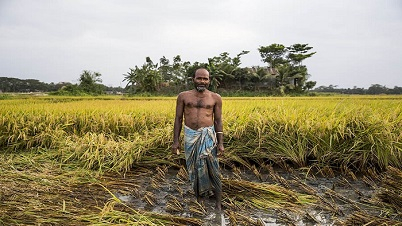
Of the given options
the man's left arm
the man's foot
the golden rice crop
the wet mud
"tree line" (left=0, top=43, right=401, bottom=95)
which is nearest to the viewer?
the wet mud

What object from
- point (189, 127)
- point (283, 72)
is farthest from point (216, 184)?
point (283, 72)

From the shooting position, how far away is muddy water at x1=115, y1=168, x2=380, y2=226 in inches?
85.0

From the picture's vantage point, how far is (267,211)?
2.29 m

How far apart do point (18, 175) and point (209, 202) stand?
2180 millimetres

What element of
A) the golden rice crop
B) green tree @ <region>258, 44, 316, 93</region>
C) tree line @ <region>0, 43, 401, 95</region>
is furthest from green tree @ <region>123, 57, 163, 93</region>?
the golden rice crop

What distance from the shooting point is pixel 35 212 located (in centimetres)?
213

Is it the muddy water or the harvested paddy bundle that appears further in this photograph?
the harvested paddy bundle

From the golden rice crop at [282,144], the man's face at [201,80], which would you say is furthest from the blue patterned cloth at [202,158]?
the golden rice crop at [282,144]

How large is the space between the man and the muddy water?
21 cm

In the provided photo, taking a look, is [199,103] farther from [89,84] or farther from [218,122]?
[89,84]

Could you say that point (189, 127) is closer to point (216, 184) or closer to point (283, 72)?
point (216, 184)

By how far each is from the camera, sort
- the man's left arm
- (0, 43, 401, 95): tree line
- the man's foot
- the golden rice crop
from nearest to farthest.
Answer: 1. the man's foot
2. the man's left arm
3. the golden rice crop
4. (0, 43, 401, 95): tree line

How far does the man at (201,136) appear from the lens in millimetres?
2422

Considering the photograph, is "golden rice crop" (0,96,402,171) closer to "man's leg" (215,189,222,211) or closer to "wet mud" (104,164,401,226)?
"wet mud" (104,164,401,226)
